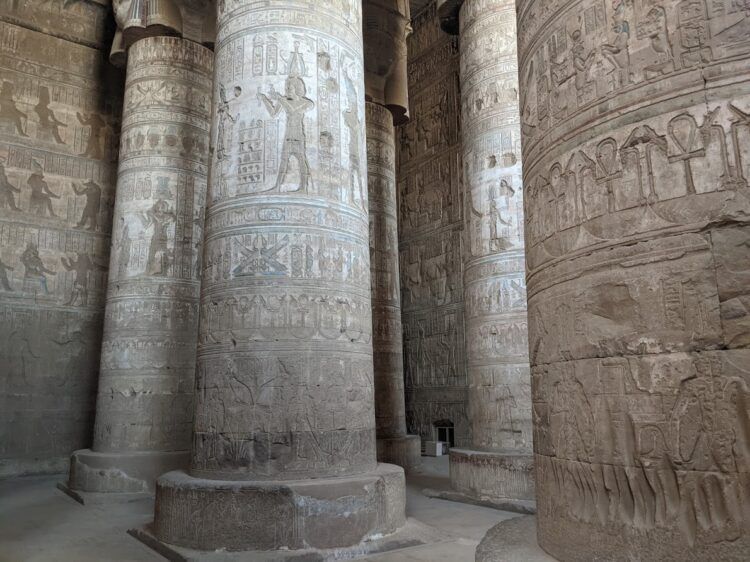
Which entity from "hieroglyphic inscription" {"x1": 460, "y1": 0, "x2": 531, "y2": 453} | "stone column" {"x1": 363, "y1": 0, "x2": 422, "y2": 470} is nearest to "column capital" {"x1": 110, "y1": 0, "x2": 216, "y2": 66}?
"stone column" {"x1": 363, "y1": 0, "x2": 422, "y2": 470}

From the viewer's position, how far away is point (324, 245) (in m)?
5.62

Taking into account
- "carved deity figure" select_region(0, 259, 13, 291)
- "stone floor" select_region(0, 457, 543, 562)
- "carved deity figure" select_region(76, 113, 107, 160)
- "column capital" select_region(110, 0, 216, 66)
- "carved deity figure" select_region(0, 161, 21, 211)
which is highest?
"column capital" select_region(110, 0, 216, 66)

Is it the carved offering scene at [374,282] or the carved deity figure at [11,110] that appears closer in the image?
the carved offering scene at [374,282]

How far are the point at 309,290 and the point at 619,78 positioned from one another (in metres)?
3.71

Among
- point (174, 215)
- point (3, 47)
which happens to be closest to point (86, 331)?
point (174, 215)

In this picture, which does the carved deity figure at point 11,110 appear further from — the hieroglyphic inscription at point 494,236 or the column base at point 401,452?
the column base at point 401,452

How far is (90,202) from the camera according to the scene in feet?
37.2

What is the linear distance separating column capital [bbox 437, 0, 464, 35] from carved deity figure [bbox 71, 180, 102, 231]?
268 inches

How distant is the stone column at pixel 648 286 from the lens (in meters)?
1.75

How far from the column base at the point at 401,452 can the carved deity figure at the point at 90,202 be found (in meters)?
6.48

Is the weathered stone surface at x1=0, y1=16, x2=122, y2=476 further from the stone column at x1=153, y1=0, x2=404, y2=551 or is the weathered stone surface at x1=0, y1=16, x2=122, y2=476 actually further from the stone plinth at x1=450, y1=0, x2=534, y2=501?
the stone plinth at x1=450, y1=0, x2=534, y2=501

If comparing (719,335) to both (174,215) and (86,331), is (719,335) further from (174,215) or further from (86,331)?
(86,331)

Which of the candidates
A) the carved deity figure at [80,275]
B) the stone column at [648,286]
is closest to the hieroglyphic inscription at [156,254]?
the carved deity figure at [80,275]

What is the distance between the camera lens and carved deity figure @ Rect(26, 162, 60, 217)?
10781 millimetres
